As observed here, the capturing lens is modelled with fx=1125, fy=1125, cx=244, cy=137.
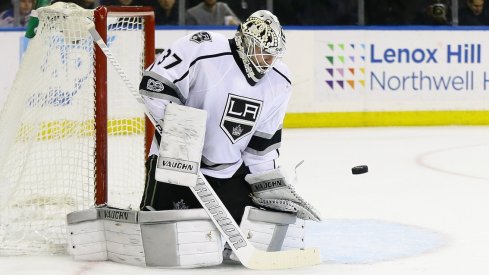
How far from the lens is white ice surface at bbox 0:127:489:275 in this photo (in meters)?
3.29

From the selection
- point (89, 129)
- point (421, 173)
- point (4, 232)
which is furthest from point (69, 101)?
point (421, 173)

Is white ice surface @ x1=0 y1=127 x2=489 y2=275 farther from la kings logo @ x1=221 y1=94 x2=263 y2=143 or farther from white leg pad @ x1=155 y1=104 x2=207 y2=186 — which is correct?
la kings logo @ x1=221 y1=94 x2=263 y2=143

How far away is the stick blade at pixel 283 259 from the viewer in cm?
323

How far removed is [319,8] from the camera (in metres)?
8.24

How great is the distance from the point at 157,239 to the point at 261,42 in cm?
64

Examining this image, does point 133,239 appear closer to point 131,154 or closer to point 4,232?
point 4,232

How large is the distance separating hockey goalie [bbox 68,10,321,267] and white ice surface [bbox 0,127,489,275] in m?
0.12

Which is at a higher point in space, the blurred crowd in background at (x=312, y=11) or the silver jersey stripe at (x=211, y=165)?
the silver jersey stripe at (x=211, y=165)

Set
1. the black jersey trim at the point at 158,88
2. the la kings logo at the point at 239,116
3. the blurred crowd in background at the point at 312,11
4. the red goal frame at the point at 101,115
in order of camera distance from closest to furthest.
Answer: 1. the black jersey trim at the point at 158,88
2. the la kings logo at the point at 239,116
3. the red goal frame at the point at 101,115
4. the blurred crowd in background at the point at 312,11

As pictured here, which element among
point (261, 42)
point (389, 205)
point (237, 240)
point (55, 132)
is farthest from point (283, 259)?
point (389, 205)

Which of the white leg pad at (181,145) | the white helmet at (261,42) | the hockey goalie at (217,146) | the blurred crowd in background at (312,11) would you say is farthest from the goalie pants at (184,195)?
the blurred crowd in background at (312,11)

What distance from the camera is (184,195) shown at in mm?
3379

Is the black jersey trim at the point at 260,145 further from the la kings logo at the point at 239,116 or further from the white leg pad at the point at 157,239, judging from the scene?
the white leg pad at the point at 157,239

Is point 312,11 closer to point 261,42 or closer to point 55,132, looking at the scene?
point 55,132
